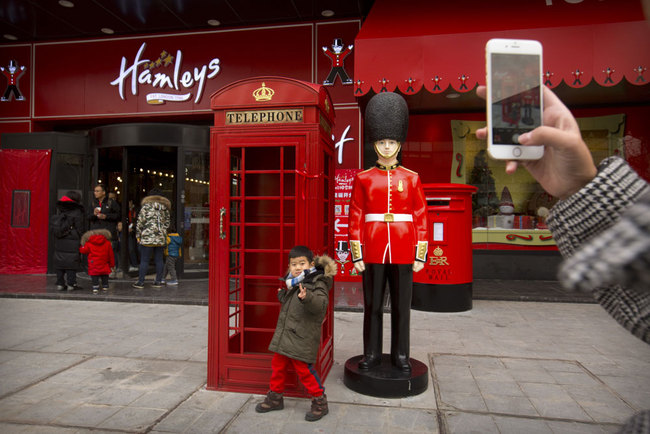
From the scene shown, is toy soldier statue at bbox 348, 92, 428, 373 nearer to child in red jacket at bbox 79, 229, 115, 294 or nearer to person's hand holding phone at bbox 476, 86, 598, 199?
person's hand holding phone at bbox 476, 86, 598, 199

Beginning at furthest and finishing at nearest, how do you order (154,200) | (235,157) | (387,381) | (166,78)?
(166,78)
(154,200)
(235,157)
(387,381)

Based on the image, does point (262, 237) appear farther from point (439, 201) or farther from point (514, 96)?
point (439, 201)

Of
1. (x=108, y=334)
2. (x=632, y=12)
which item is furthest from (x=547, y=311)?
(x=108, y=334)

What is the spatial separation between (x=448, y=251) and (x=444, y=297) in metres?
0.70

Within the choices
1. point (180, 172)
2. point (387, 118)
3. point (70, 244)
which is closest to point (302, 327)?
point (387, 118)

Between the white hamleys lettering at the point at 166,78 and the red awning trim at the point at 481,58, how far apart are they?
15.4 feet

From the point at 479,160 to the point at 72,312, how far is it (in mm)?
8444

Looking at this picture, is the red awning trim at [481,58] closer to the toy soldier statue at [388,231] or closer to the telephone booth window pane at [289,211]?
the toy soldier statue at [388,231]

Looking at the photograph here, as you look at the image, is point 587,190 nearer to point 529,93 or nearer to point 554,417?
point 529,93

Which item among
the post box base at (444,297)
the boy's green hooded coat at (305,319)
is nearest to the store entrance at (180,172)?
the post box base at (444,297)

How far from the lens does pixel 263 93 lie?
3494 mm

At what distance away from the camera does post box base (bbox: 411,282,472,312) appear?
641cm

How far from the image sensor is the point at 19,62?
10742 millimetres

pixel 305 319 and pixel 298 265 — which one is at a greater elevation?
pixel 298 265
